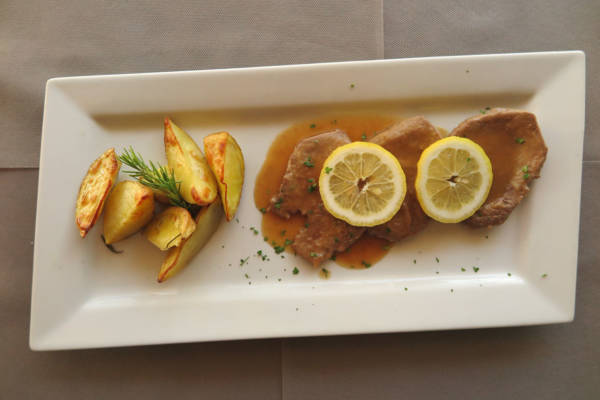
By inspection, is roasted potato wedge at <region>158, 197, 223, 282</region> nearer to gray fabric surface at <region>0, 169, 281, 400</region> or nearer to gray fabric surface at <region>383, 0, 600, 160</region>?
gray fabric surface at <region>0, 169, 281, 400</region>

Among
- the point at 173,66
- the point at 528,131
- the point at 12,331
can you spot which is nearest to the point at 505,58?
the point at 528,131

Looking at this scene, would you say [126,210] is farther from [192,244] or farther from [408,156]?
[408,156]

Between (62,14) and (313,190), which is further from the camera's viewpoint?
(62,14)

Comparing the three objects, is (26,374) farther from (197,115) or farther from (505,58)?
(505,58)

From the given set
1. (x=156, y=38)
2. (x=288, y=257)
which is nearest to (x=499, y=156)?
(x=288, y=257)

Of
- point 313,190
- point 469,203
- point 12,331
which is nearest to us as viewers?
point 469,203

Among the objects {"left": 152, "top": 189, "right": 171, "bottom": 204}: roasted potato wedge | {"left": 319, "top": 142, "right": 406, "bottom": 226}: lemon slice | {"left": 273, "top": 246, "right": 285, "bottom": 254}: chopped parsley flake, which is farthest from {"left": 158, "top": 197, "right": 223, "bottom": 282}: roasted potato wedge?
{"left": 319, "top": 142, "right": 406, "bottom": 226}: lemon slice

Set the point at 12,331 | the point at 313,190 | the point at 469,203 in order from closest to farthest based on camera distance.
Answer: the point at 469,203 < the point at 313,190 < the point at 12,331
